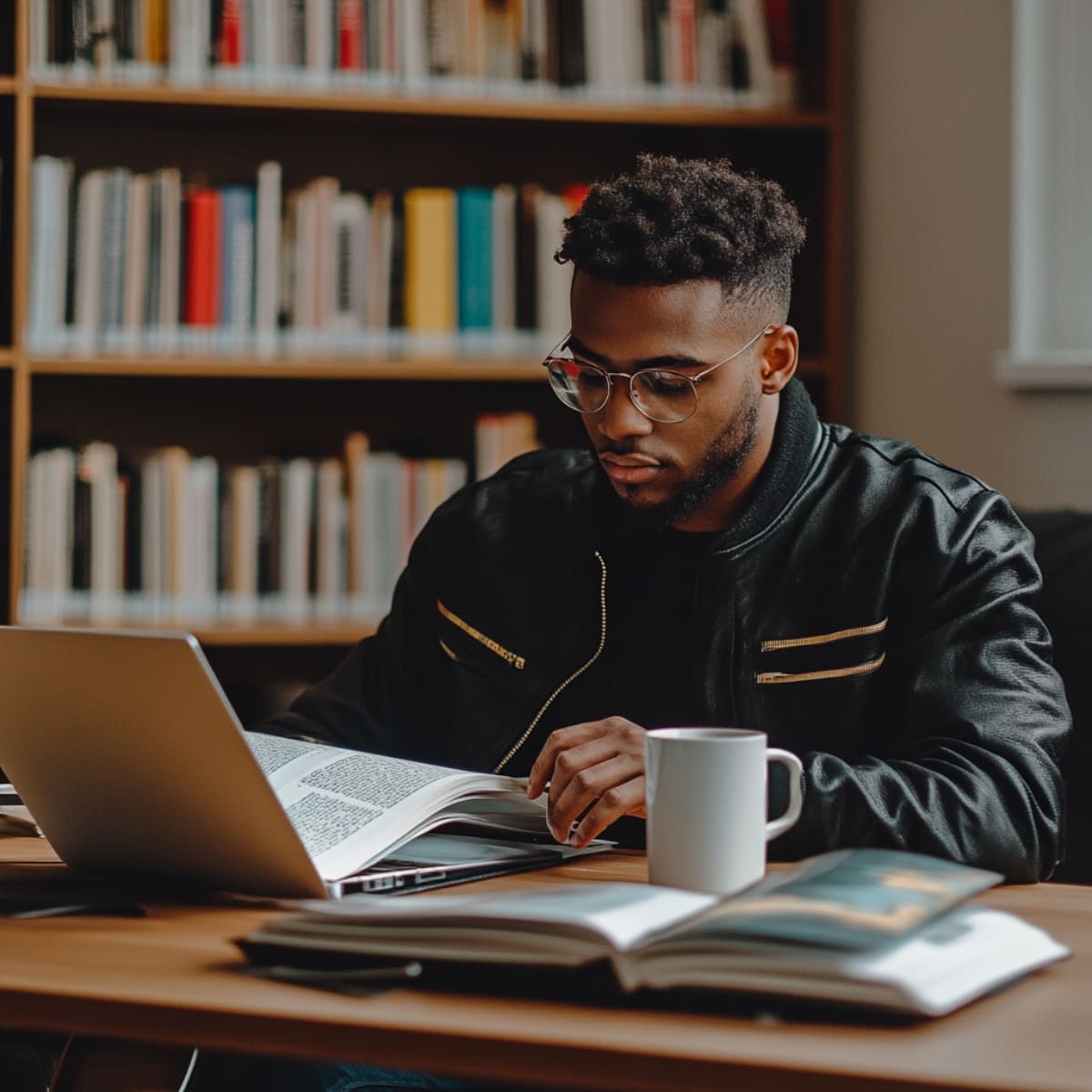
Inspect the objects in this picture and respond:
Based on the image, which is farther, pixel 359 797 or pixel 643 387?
pixel 643 387

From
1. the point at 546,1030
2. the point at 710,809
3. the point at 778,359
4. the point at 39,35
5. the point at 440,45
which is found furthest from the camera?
the point at 440,45

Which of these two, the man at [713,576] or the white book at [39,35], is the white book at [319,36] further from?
the man at [713,576]

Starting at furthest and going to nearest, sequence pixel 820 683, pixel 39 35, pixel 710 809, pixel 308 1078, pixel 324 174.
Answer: pixel 324 174
pixel 39 35
pixel 820 683
pixel 308 1078
pixel 710 809

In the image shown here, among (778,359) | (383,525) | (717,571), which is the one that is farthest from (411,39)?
(717,571)

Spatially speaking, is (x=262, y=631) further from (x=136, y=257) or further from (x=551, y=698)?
(x=551, y=698)

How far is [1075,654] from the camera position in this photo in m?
1.43

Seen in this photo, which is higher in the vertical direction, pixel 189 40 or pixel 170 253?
pixel 189 40

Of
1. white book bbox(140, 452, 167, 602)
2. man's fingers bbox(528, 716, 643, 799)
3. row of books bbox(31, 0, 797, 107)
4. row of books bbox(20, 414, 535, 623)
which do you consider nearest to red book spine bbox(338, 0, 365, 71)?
row of books bbox(31, 0, 797, 107)

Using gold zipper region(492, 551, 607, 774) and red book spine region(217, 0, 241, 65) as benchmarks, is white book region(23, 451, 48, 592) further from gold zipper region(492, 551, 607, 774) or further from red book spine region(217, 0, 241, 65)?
gold zipper region(492, 551, 607, 774)

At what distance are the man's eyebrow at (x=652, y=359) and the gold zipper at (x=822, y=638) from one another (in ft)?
0.81

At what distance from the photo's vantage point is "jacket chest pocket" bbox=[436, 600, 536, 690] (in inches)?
59.1

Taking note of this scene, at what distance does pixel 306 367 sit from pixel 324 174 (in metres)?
0.47

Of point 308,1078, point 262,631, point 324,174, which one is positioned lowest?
point 308,1078

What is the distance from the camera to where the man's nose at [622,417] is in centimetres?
138
